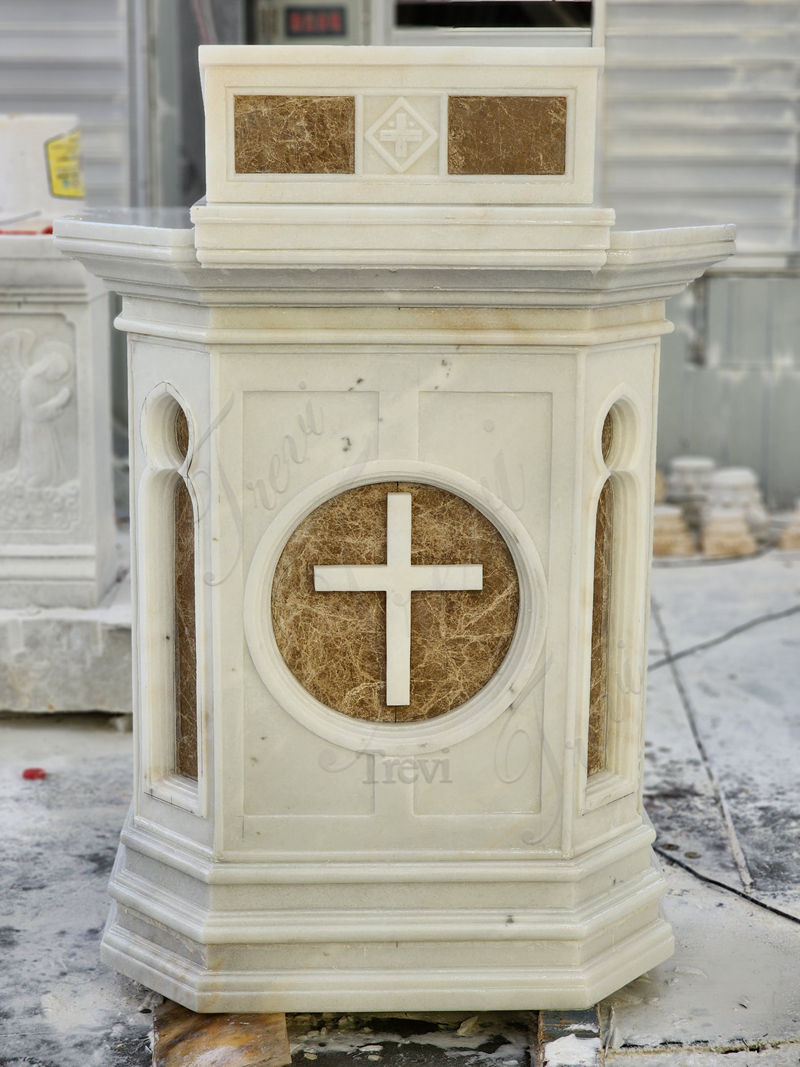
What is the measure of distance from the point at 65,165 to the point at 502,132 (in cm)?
260

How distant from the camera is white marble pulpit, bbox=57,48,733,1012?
95.1 inches

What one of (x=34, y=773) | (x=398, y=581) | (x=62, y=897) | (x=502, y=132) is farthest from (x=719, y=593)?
(x=502, y=132)

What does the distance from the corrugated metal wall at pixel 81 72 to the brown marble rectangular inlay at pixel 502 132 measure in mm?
4299

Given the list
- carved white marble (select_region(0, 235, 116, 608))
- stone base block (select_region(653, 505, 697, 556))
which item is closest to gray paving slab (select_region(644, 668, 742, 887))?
carved white marble (select_region(0, 235, 116, 608))

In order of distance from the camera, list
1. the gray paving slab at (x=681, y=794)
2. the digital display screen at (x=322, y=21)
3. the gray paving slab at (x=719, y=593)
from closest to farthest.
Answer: the gray paving slab at (x=681, y=794)
the gray paving slab at (x=719, y=593)
the digital display screen at (x=322, y=21)

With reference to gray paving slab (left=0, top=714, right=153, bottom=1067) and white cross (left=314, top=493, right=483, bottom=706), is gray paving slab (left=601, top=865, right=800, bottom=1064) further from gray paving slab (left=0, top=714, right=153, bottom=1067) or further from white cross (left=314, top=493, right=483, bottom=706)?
gray paving slab (left=0, top=714, right=153, bottom=1067)

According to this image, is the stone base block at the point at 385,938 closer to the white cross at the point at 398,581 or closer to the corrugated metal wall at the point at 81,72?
the white cross at the point at 398,581

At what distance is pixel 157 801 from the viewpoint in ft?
9.27

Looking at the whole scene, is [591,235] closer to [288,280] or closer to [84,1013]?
[288,280]

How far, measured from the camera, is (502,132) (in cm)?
243

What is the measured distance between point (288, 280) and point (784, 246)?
4735 millimetres

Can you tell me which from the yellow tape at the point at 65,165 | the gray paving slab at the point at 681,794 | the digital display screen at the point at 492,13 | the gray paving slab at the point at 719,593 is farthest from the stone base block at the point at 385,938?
the digital display screen at the point at 492,13

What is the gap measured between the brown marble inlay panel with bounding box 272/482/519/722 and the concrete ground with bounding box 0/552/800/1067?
24.7 inches

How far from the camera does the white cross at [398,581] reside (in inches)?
104
